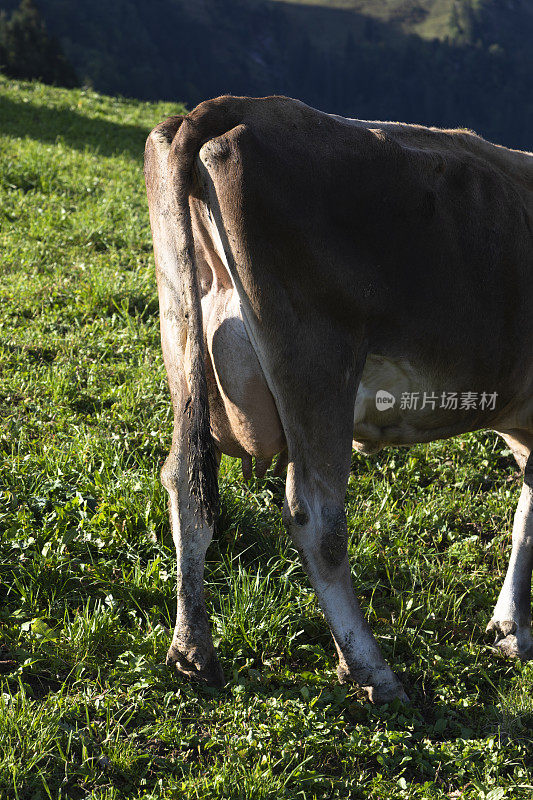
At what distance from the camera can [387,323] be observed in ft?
9.79

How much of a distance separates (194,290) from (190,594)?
1.15 meters

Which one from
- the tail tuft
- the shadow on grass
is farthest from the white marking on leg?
the shadow on grass

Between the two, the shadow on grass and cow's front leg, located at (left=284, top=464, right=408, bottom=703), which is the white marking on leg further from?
the shadow on grass

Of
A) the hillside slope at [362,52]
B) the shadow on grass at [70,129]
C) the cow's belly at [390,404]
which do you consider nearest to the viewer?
the cow's belly at [390,404]

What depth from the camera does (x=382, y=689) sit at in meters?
2.90

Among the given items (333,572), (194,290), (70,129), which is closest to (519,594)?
(333,572)

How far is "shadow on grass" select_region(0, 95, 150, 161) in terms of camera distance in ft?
33.7

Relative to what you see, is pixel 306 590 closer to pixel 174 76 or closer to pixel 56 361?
pixel 56 361

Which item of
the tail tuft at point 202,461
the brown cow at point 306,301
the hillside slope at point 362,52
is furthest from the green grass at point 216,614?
the hillside slope at point 362,52

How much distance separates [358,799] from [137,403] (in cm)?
265

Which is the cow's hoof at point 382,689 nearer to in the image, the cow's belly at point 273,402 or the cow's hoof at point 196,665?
the cow's hoof at point 196,665

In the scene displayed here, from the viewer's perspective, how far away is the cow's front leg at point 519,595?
10.9 ft

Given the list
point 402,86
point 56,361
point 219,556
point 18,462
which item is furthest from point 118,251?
point 402,86

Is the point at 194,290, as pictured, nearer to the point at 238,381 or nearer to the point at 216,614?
the point at 238,381
